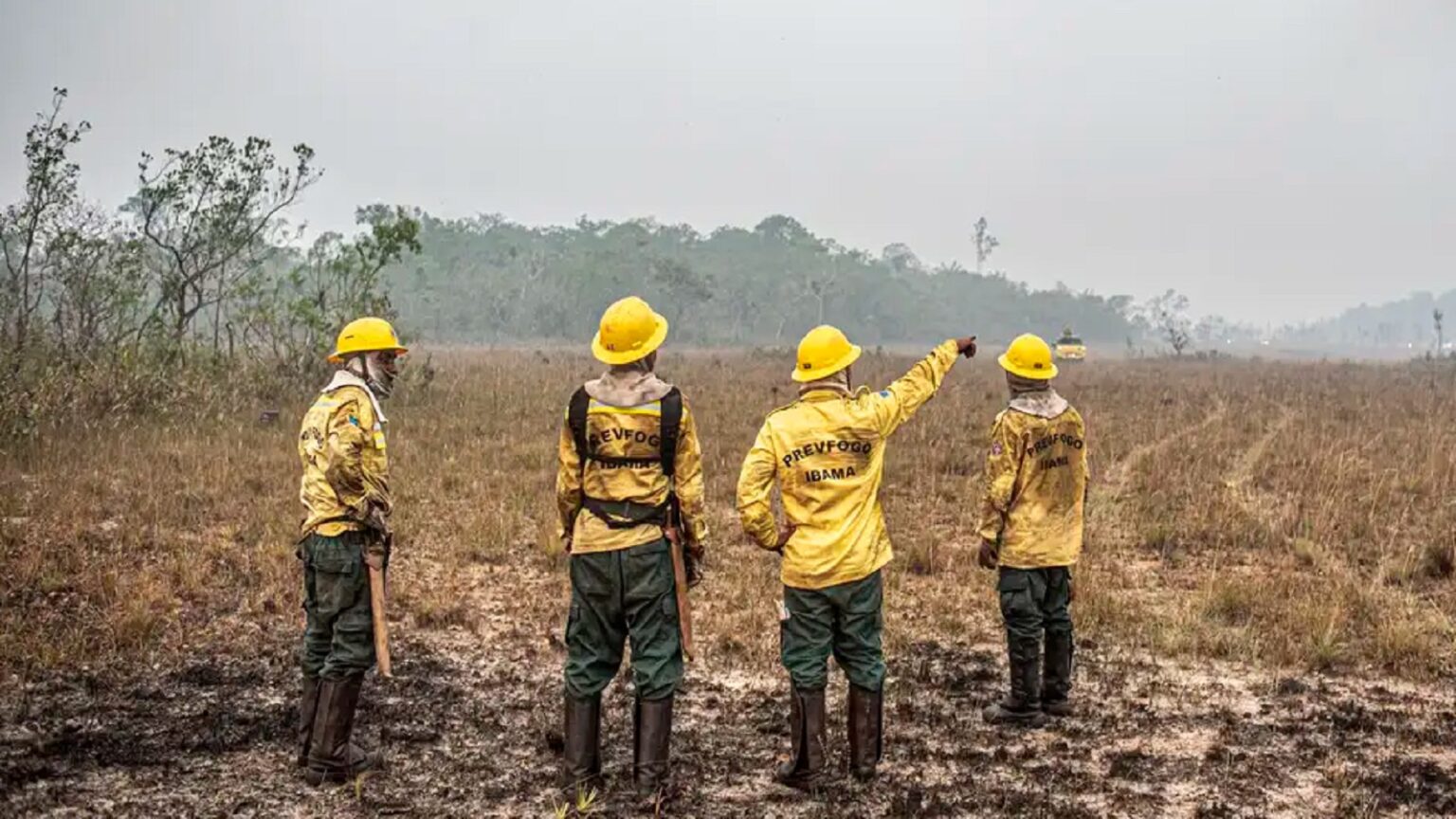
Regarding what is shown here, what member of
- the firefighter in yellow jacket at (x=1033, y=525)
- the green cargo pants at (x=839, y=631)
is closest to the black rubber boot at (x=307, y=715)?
the green cargo pants at (x=839, y=631)

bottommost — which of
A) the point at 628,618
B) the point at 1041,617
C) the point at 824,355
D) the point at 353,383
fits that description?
the point at 1041,617

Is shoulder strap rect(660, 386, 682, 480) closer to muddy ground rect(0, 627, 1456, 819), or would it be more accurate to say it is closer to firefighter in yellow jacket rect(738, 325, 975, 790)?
firefighter in yellow jacket rect(738, 325, 975, 790)

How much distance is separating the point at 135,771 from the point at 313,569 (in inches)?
46.7

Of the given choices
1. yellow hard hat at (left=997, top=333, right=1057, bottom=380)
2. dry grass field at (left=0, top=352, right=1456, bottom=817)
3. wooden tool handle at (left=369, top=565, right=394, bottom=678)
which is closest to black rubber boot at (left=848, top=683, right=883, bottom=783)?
dry grass field at (left=0, top=352, right=1456, bottom=817)

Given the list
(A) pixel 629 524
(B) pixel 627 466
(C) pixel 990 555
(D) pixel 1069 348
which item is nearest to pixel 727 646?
(C) pixel 990 555

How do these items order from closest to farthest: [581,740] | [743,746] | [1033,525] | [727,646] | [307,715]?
[581,740]
[307,715]
[743,746]
[1033,525]
[727,646]

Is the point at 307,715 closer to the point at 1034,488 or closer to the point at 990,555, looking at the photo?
the point at 990,555

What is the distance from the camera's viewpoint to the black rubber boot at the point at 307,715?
15.3 feet

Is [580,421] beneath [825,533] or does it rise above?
above

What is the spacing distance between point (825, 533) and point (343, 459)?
2011 mm

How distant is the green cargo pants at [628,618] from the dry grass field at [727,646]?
20.1 inches

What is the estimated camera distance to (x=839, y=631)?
4547 millimetres

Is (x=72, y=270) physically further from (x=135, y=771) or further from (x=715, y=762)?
(x=715, y=762)

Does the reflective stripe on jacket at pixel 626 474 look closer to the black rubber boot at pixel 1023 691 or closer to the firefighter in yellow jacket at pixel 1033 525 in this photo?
the firefighter in yellow jacket at pixel 1033 525
